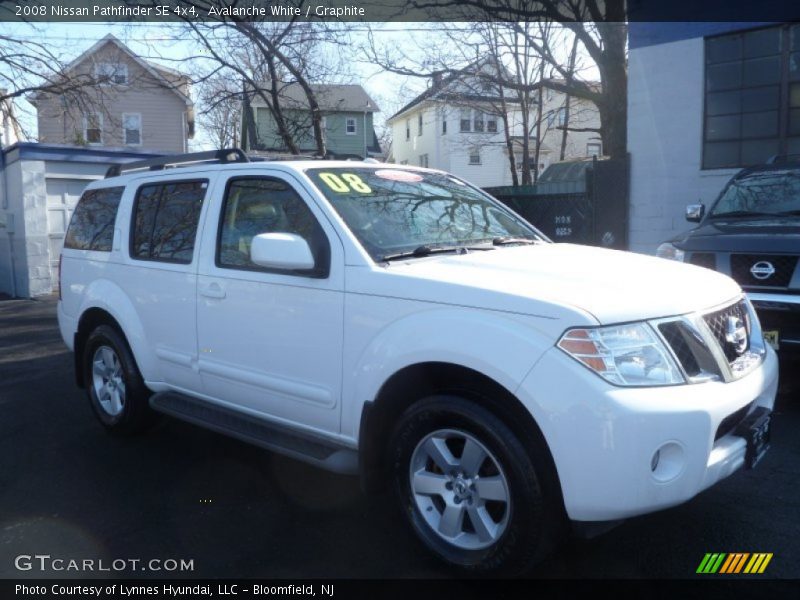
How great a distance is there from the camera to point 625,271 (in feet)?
11.5

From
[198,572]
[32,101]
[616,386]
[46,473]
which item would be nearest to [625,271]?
[616,386]

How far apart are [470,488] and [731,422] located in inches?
45.3

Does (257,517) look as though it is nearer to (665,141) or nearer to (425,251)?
(425,251)

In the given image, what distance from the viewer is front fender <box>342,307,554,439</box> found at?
299 centimetres

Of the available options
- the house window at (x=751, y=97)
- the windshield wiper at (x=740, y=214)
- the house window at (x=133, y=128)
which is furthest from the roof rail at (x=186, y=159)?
the house window at (x=133, y=128)

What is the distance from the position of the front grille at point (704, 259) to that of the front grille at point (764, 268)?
0.47ft

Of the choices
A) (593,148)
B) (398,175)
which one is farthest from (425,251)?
(593,148)

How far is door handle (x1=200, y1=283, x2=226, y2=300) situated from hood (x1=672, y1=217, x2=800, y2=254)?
3818mm

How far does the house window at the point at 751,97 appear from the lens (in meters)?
10.9

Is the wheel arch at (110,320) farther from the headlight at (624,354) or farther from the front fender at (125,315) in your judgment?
the headlight at (624,354)

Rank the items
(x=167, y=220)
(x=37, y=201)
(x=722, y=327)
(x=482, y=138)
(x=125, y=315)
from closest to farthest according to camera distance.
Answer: (x=722, y=327) → (x=167, y=220) → (x=125, y=315) → (x=37, y=201) → (x=482, y=138)

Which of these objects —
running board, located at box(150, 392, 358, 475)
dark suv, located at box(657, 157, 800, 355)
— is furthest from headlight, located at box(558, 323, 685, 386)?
dark suv, located at box(657, 157, 800, 355)

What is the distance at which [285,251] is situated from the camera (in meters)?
3.71

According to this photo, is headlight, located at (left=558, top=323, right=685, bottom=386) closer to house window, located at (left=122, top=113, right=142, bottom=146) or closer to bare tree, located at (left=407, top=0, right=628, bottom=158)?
bare tree, located at (left=407, top=0, right=628, bottom=158)
